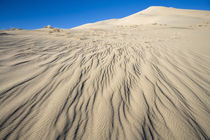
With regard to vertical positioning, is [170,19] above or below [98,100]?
above

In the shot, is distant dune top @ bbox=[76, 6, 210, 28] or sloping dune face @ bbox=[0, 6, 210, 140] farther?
distant dune top @ bbox=[76, 6, 210, 28]

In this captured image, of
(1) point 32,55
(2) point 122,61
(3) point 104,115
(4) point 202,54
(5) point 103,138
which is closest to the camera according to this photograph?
(5) point 103,138

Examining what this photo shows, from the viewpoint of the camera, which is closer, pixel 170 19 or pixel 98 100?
pixel 98 100

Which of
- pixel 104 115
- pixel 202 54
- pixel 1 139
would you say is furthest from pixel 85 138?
pixel 202 54

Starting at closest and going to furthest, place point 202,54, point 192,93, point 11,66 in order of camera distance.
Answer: point 192,93 < point 11,66 < point 202,54

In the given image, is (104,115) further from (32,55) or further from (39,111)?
(32,55)

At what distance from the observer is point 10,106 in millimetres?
1330

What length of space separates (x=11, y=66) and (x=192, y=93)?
398cm

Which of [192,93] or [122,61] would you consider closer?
[192,93]

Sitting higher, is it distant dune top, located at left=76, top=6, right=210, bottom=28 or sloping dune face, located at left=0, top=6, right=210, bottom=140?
distant dune top, located at left=76, top=6, right=210, bottom=28

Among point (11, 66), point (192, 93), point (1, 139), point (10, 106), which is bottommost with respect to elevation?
point (192, 93)

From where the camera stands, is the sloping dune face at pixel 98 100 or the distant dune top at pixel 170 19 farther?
the distant dune top at pixel 170 19

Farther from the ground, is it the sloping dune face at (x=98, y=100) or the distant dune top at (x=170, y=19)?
the distant dune top at (x=170, y=19)

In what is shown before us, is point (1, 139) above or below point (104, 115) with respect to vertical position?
above
